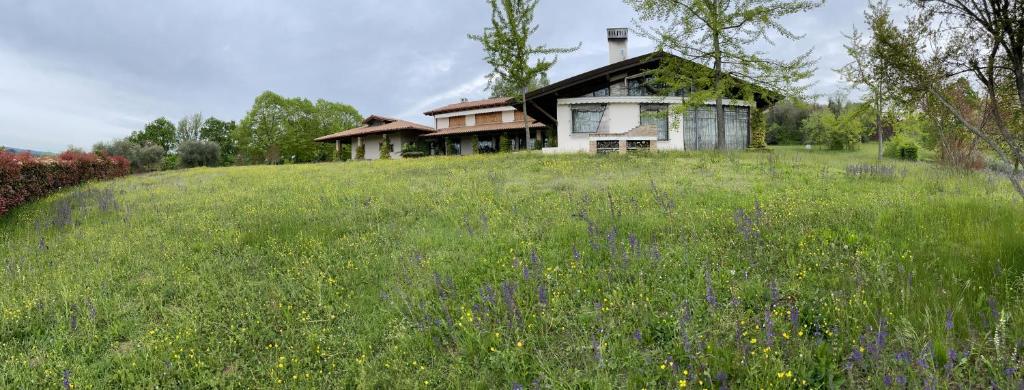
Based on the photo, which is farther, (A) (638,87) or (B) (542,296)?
(A) (638,87)

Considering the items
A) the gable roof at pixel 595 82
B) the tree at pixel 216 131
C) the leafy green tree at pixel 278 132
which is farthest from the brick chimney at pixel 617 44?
the tree at pixel 216 131

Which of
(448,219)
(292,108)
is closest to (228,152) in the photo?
(292,108)

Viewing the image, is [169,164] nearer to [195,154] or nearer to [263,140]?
[195,154]

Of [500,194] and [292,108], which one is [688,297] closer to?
[500,194]

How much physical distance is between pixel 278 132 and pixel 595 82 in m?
48.1

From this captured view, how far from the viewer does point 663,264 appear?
4.62 metres

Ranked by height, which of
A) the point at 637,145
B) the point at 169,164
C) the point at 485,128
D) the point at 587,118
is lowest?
the point at 637,145

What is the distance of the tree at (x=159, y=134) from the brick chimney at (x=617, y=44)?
69303 mm

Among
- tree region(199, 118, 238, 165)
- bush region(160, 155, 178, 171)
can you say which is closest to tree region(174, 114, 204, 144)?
tree region(199, 118, 238, 165)

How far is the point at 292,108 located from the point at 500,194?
57.9 metres

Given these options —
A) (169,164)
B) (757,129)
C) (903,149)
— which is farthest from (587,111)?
(169,164)

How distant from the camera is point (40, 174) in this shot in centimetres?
1330

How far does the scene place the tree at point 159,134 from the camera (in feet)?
224

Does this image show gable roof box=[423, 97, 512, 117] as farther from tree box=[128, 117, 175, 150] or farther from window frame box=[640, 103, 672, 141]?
tree box=[128, 117, 175, 150]
